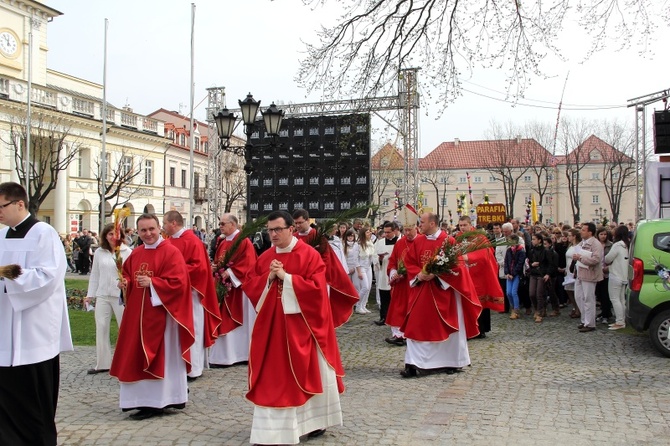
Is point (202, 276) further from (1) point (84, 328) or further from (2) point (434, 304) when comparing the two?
(1) point (84, 328)

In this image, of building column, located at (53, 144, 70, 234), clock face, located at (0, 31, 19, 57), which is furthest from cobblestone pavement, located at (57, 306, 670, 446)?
building column, located at (53, 144, 70, 234)

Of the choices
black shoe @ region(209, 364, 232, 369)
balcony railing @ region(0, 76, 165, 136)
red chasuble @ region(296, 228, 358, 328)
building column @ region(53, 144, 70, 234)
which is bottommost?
black shoe @ region(209, 364, 232, 369)

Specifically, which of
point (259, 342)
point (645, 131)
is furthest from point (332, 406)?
point (645, 131)

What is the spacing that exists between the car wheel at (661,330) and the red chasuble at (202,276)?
6.15m

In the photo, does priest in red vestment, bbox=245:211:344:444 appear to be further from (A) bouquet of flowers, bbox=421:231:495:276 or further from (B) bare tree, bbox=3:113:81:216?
(B) bare tree, bbox=3:113:81:216

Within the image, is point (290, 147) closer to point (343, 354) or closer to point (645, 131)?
point (645, 131)

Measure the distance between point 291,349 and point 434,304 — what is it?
134 inches

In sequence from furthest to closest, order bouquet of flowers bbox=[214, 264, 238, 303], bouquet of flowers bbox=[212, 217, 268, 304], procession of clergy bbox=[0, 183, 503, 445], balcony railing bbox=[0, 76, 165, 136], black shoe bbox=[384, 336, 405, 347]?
balcony railing bbox=[0, 76, 165, 136] → black shoe bbox=[384, 336, 405, 347] → bouquet of flowers bbox=[214, 264, 238, 303] → bouquet of flowers bbox=[212, 217, 268, 304] → procession of clergy bbox=[0, 183, 503, 445]

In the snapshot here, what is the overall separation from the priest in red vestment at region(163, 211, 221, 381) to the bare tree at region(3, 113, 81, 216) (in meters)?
25.6

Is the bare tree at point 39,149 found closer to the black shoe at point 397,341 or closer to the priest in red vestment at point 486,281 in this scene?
the black shoe at point 397,341

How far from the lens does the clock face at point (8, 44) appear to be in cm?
3734

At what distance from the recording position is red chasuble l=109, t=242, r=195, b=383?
6.57 metres

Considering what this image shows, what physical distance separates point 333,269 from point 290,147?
797 inches

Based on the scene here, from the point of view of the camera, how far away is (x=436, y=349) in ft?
Answer: 28.3
